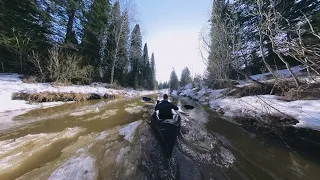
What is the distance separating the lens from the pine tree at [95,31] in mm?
21484

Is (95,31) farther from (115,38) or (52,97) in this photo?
(52,97)

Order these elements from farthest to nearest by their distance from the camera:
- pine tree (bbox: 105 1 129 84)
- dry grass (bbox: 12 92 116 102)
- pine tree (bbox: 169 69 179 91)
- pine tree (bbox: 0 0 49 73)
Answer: pine tree (bbox: 169 69 179 91), pine tree (bbox: 105 1 129 84), pine tree (bbox: 0 0 49 73), dry grass (bbox: 12 92 116 102)

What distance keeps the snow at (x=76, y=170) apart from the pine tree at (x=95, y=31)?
1927 cm

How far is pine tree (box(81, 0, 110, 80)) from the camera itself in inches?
846

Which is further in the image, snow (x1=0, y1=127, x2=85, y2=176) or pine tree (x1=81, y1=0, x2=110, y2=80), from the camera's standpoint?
pine tree (x1=81, y1=0, x2=110, y2=80)

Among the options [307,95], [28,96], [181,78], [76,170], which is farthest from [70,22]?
[181,78]

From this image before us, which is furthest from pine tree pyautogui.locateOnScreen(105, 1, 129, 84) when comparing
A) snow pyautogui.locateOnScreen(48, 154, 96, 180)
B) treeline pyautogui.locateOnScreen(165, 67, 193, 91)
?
treeline pyautogui.locateOnScreen(165, 67, 193, 91)

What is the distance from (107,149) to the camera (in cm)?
478

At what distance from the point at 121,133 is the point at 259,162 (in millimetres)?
4351

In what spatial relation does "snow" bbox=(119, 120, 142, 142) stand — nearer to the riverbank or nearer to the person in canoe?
the person in canoe

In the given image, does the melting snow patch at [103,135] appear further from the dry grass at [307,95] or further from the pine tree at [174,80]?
the pine tree at [174,80]

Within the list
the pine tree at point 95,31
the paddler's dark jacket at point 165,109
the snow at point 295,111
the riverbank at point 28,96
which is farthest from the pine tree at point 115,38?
the snow at point 295,111

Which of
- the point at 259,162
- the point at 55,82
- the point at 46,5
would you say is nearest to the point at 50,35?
the point at 46,5

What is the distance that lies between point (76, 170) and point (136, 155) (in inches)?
56.0
